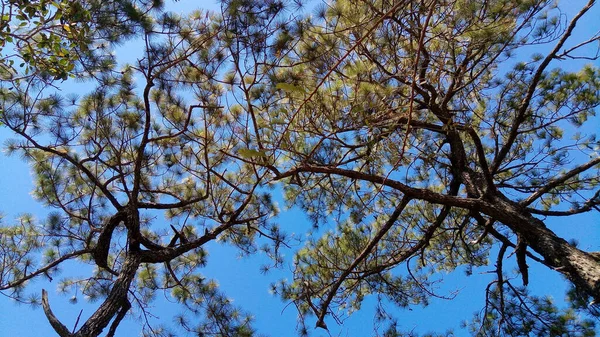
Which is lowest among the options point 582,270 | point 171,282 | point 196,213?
point 582,270

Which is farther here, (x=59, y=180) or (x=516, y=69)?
(x=516, y=69)

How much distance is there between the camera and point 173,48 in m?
2.88

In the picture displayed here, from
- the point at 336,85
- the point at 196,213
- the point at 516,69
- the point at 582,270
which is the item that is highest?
→ the point at 516,69

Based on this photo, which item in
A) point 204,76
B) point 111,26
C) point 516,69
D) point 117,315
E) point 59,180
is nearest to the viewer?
point 117,315

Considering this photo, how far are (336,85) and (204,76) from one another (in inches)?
39.5

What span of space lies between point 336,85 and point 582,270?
2.00 metres

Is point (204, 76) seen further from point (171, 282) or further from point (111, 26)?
point (171, 282)

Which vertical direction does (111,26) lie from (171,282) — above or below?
above

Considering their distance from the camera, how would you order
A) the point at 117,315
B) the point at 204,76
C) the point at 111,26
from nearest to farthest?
1. the point at 117,315
2. the point at 111,26
3. the point at 204,76

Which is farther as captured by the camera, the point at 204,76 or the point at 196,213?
the point at 196,213

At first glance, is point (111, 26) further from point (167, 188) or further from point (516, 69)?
point (516, 69)

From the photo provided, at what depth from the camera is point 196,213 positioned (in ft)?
12.5

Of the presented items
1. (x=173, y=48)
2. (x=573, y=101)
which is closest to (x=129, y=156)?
(x=173, y=48)

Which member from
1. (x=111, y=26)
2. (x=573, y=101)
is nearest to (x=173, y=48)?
(x=111, y=26)
